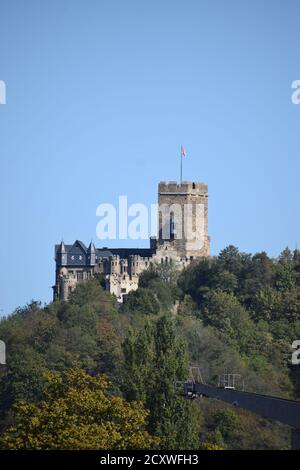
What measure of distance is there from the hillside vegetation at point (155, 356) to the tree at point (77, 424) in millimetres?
48

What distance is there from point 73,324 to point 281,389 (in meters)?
21.8

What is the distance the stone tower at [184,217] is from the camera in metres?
171

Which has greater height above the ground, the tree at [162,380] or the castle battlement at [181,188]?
the castle battlement at [181,188]

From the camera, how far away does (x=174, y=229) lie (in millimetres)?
173000

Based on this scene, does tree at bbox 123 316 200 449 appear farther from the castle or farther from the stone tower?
the stone tower

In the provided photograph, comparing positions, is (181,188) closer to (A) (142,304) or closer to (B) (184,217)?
(B) (184,217)

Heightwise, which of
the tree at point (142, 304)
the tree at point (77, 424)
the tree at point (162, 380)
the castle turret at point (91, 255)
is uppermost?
the castle turret at point (91, 255)

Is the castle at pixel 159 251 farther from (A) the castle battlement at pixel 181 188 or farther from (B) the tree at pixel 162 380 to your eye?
(B) the tree at pixel 162 380

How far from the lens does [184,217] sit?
573 feet

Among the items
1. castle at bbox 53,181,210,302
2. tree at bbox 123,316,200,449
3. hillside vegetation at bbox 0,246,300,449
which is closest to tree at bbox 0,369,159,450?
hillside vegetation at bbox 0,246,300,449

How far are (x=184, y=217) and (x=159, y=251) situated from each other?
655 centimetres

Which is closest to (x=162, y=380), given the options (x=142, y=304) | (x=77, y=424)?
(x=77, y=424)

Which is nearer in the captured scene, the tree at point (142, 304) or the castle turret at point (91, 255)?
the tree at point (142, 304)

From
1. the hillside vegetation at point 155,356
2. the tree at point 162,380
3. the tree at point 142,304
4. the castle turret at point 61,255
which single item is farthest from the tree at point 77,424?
the castle turret at point 61,255
